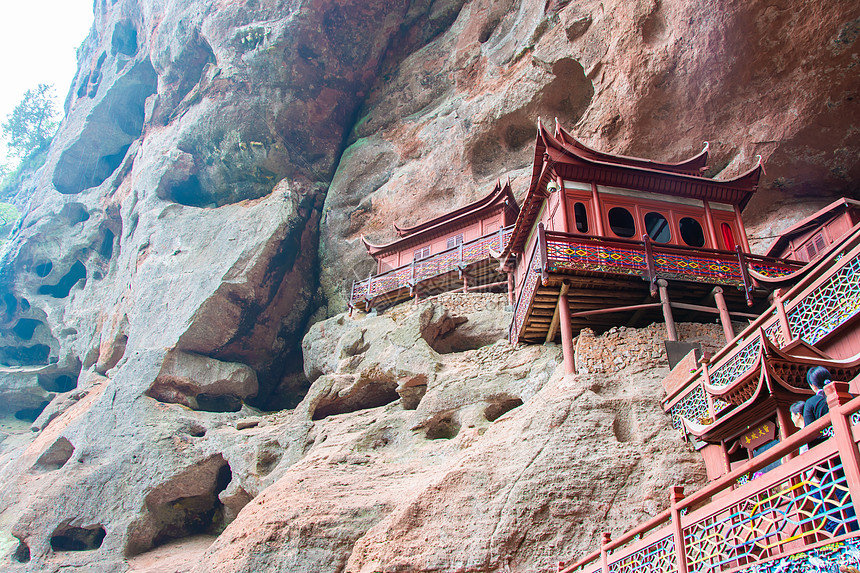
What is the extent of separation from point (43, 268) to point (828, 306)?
42862mm

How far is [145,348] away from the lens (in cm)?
2488

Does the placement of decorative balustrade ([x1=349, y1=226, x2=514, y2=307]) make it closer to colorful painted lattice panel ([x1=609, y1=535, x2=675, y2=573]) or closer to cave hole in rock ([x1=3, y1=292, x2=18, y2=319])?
colorful painted lattice panel ([x1=609, y1=535, x2=675, y2=573])

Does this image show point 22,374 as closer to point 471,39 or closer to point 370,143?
point 370,143

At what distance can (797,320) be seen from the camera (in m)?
8.93

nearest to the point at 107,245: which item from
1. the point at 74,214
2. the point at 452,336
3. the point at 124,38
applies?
the point at 74,214

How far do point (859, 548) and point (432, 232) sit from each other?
2304 cm

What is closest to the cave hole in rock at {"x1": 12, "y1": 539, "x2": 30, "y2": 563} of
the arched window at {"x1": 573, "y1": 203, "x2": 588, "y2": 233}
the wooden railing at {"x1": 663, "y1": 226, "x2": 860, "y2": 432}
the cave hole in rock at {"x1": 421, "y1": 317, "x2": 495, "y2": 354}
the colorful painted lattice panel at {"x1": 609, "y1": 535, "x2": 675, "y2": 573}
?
the cave hole in rock at {"x1": 421, "y1": 317, "x2": 495, "y2": 354}

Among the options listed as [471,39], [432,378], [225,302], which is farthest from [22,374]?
[471,39]

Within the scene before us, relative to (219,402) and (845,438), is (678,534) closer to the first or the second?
(845,438)

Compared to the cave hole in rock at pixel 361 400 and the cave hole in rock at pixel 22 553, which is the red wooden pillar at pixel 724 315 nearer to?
the cave hole in rock at pixel 361 400

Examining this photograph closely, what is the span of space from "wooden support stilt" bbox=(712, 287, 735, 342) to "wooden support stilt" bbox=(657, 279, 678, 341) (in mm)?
1044

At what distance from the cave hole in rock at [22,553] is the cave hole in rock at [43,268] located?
22.9 metres

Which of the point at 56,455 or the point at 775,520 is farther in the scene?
the point at 56,455

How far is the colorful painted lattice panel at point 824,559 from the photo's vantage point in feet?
14.2
